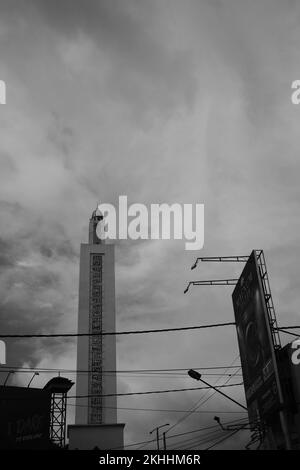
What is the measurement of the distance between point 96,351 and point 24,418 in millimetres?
26000

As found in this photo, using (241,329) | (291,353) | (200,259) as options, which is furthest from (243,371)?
(200,259)

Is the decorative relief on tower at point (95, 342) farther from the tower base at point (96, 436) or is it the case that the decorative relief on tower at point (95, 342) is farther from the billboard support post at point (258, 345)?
the billboard support post at point (258, 345)

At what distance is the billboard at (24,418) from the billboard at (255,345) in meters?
26.6

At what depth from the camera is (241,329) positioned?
3117 cm

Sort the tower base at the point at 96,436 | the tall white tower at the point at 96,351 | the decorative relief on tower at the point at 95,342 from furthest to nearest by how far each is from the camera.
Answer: the decorative relief on tower at the point at 95,342, the tall white tower at the point at 96,351, the tower base at the point at 96,436

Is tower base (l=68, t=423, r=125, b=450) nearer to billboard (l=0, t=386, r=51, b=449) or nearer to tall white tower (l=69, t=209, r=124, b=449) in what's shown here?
tall white tower (l=69, t=209, r=124, b=449)

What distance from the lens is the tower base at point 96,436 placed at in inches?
2413

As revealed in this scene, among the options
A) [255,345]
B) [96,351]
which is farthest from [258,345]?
[96,351]

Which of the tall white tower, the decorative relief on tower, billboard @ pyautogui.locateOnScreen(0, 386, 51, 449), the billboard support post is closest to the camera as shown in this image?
the billboard support post

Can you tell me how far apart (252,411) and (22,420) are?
2763cm

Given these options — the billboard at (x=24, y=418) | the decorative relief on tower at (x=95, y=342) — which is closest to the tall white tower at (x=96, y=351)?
the decorative relief on tower at (x=95, y=342)

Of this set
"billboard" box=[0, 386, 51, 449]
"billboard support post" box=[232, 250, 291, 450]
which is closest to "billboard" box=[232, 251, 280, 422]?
"billboard support post" box=[232, 250, 291, 450]

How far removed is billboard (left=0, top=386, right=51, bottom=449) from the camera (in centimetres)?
4606
